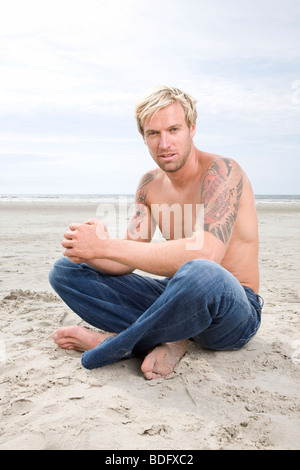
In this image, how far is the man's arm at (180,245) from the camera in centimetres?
218

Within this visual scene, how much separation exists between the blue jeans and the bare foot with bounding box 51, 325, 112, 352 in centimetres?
11

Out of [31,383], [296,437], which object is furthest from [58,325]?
[296,437]

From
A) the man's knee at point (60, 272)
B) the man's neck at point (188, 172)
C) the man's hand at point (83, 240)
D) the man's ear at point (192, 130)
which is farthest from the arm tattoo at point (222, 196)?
the man's knee at point (60, 272)

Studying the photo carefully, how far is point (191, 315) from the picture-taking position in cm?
203

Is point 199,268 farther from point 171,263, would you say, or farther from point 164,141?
point 164,141

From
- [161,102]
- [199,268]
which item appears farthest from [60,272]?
[161,102]

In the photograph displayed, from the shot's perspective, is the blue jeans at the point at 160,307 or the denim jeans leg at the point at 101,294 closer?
the blue jeans at the point at 160,307

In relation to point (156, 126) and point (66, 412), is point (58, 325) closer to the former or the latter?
point (66, 412)

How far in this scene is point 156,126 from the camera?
2.57 metres

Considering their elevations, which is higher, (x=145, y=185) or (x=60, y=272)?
(x=145, y=185)

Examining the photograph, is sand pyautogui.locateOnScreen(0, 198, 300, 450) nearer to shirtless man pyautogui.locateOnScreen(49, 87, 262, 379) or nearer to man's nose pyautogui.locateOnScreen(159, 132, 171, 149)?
shirtless man pyautogui.locateOnScreen(49, 87, 262, 379)

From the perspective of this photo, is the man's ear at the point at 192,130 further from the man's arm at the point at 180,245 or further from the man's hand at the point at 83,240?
the man's hand at the point at 83,240

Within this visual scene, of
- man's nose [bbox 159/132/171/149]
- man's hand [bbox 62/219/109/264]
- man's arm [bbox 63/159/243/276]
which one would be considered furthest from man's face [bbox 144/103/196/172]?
man's hand [bbox 62/219/109/264]

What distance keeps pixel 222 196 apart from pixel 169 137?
0.53 metres
